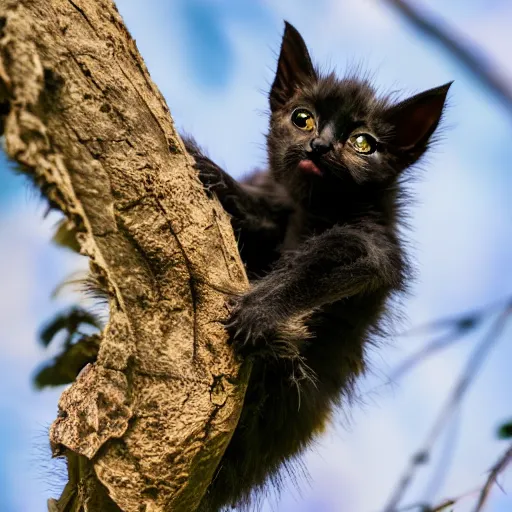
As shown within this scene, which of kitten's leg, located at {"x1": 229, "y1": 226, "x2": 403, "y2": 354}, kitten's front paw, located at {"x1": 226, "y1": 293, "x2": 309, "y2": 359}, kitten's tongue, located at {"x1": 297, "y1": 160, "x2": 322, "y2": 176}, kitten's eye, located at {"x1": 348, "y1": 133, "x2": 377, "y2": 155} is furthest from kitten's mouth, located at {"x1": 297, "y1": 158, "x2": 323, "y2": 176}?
kitten's front paw, located at {"x1": 226, "y1": 293, "x2": 309, "y2": 359}

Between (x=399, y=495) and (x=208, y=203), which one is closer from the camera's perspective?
(x=399, y=495)

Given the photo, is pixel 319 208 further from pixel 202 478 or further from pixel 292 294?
pixel 202 478

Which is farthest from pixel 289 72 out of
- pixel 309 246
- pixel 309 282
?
pixel 309 282

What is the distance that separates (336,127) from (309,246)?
881 millimetres

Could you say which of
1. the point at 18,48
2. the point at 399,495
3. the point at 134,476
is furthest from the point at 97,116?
the point at 399,495

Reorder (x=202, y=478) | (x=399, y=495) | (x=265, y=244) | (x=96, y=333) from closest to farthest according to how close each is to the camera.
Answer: (x=399, y=495), (x=202, y=478), (x=96, y=333), (x=265, y=244)

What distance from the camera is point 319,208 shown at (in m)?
3.81

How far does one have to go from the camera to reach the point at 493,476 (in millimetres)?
2137

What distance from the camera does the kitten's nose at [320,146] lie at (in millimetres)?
3504

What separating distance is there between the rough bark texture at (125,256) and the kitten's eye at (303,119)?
53.1 inches

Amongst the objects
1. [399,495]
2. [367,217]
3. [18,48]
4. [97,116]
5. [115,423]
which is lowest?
[399,495]

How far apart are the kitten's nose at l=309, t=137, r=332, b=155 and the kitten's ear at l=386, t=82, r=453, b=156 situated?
22.0 inches

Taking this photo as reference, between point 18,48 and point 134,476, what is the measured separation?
1.36 metres

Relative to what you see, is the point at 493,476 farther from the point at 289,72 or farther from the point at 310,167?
the point at 289,72
